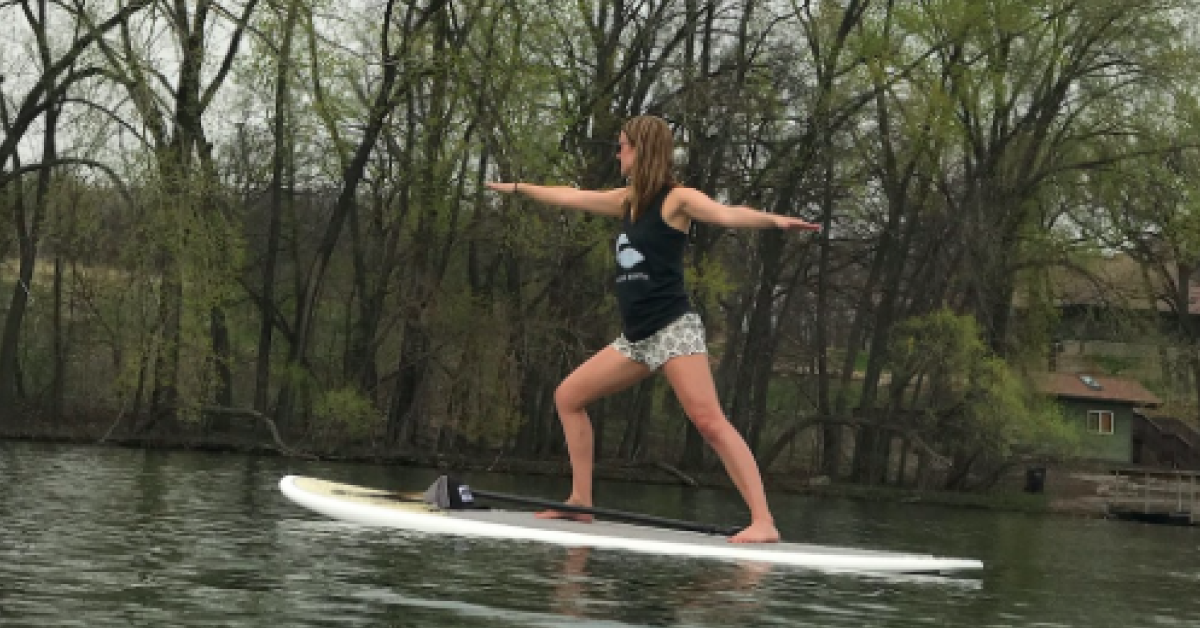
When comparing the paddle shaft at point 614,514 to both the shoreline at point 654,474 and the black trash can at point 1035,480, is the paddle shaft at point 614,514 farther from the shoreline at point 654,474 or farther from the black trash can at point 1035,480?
the black trash can at point 1035,480

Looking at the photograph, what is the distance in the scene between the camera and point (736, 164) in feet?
101

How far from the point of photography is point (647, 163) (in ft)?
30.8

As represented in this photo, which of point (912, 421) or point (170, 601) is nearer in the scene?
point (170, 601)

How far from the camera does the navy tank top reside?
30.5 ft

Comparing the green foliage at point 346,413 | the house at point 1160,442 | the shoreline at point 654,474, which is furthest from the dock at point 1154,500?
the green foliage at point 346,413

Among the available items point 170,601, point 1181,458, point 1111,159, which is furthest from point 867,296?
point 170,601

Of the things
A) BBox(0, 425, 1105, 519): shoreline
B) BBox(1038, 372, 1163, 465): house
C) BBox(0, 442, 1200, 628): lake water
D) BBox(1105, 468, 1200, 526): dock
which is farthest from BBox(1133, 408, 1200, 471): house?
BBox(0, 442, 1200, 628): lake water

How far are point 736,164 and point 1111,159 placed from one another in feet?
30.6

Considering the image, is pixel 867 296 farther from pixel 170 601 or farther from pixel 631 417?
pixel 170 601

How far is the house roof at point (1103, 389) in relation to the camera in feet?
175

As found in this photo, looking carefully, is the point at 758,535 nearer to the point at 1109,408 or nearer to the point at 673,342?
the point at 673,342

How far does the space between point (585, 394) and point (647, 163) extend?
124 cm

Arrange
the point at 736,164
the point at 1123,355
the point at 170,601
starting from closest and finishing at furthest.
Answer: the point at 170,601 < the point at 736,164 < the point at 1123,355

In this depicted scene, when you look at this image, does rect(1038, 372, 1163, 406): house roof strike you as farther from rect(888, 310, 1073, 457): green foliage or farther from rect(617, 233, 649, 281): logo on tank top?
rect(617, 233, 649, 281): logo on tank top
